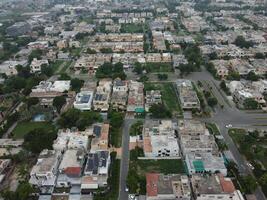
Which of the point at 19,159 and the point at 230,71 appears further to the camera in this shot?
the point at 230,71

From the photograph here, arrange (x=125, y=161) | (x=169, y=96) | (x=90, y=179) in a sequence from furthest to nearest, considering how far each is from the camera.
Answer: (x=169, y=96) < (x=125, y=161) < (x=90, y=179)

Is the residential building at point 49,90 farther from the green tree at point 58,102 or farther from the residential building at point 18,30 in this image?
the residential building at point 18,30

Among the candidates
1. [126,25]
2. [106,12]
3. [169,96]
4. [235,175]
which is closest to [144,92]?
[169,96]

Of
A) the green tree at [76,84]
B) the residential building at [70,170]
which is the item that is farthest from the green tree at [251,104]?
the green tree at [76,84]

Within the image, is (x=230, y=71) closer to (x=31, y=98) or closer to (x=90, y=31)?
(x=31, y=98)

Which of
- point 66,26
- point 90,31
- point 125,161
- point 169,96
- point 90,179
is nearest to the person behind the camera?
point 90,179

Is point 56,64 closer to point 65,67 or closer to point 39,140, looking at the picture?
point 65,67
